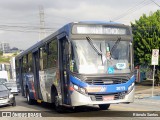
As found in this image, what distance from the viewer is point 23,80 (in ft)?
84.5

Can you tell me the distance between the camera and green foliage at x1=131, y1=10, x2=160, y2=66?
45.6m

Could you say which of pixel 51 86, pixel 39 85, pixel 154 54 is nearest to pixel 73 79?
pixel 51 86

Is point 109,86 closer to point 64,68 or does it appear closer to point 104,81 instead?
point 104,81

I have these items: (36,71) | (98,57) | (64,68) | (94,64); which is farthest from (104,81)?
(36,71)

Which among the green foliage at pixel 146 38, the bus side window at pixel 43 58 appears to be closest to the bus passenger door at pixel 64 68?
the bus side window at pixel 43 58

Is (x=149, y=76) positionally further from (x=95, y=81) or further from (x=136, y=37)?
(x=95, y=81)

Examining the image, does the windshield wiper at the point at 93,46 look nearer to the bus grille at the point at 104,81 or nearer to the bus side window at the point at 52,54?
the bus grille at the point at 104,81

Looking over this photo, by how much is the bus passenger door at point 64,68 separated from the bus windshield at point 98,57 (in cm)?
65

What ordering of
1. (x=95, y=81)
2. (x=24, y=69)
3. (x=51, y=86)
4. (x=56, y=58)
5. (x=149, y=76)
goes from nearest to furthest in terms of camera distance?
(x=95, y=81) → (x=56, y=58) → (x=51, y=86) → (x=24, y=69) → (x=149, y=76)

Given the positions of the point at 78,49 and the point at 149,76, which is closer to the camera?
the point at 78,49

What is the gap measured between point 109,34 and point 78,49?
4.58 ft

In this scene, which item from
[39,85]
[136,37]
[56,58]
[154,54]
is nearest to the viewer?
[56,58]

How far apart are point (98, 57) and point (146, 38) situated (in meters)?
33.6

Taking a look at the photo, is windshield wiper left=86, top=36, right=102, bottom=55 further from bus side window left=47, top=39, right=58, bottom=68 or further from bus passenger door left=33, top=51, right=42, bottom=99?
bus passenger door left=33, top=51, right=42, bottom=99
